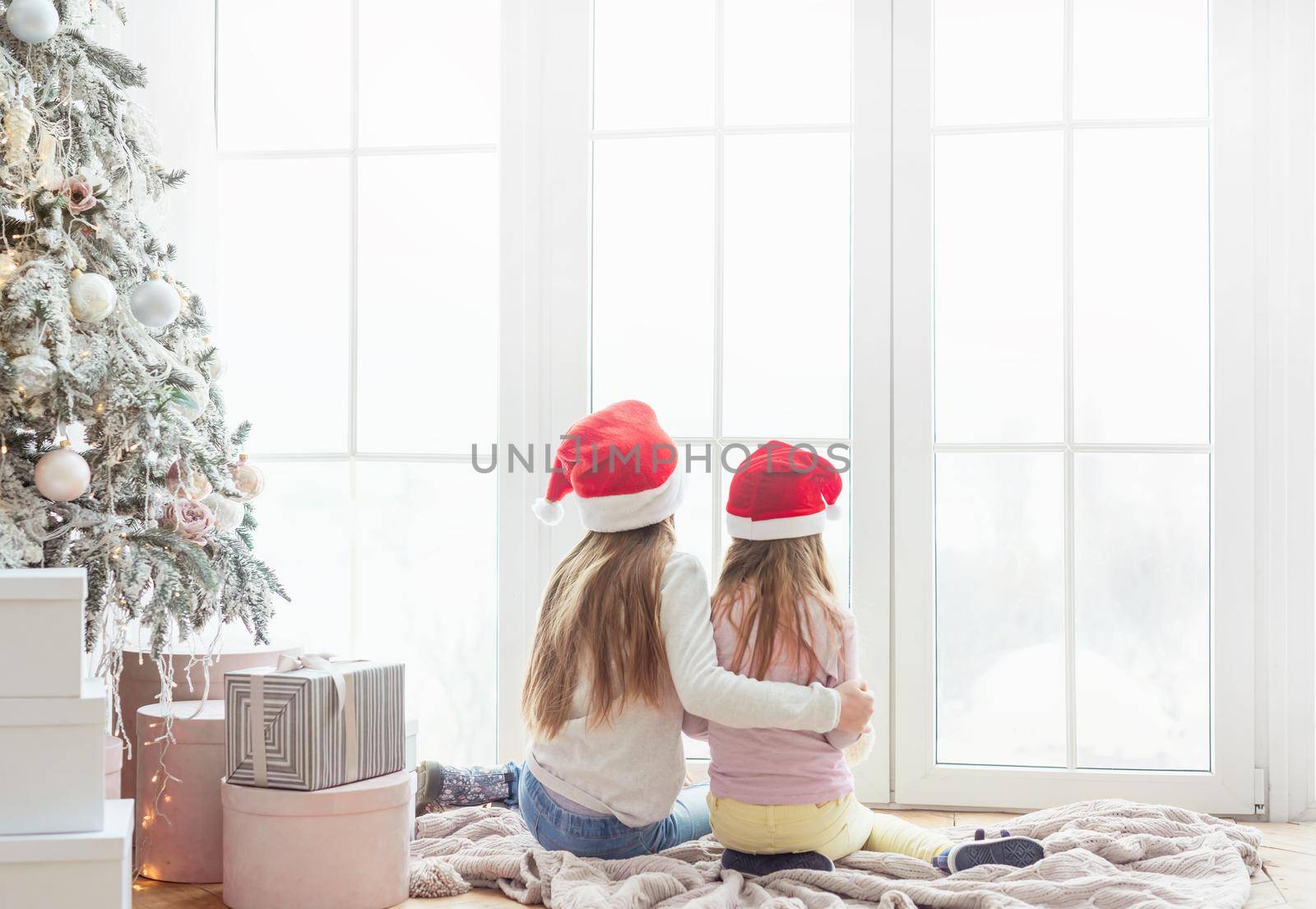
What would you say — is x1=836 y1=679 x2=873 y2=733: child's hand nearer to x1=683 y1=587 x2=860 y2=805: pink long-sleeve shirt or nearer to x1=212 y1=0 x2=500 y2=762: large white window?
x1=683 y1=587 x2=860 y2=805: pink long-sleeve shirt

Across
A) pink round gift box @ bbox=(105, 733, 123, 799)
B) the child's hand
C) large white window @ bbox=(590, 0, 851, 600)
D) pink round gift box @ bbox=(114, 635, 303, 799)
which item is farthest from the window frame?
pink round gift box @ bbox=(105, 733, 123, 799)

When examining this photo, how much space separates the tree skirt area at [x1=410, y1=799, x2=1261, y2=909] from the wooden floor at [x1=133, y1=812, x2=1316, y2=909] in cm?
3

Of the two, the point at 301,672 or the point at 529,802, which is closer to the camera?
the point at 301,672

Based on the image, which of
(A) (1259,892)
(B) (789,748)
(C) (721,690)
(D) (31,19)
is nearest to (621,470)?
(C) (721,690)

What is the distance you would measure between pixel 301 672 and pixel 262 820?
230 millimetres

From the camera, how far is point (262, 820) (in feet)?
5.26

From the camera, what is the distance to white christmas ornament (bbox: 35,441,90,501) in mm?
1510

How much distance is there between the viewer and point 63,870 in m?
1.33

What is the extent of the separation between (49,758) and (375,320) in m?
1.29

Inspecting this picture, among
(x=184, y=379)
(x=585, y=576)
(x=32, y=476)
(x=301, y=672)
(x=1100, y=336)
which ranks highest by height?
(x=1100, y=336)

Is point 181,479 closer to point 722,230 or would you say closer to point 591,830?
point 591,830

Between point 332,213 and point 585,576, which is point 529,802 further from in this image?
point 332,213

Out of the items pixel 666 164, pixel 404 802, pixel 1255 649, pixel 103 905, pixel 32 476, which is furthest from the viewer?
pixel 666 164

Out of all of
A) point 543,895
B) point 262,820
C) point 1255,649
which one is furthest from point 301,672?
point 1255,649
